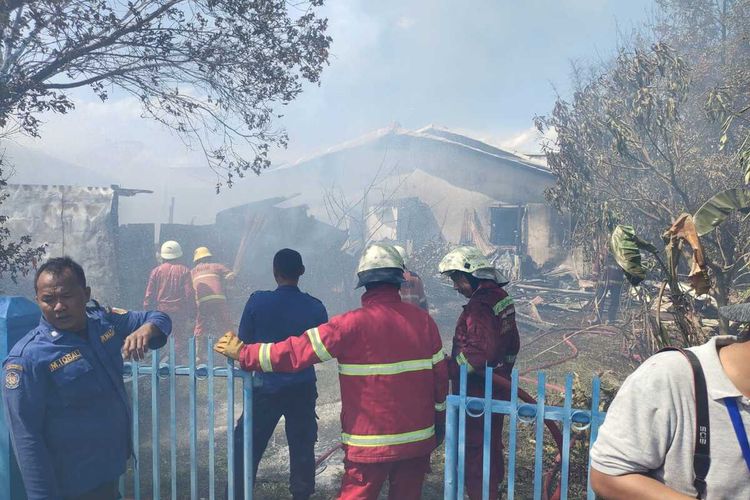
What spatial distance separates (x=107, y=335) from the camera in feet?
8.82

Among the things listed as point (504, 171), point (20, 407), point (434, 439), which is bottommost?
point (434, 439)

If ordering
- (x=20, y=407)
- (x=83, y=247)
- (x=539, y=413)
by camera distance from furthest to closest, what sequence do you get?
1. (x=83, y=247)
2. (x=539, y=413)
3. (x=20, y=407)

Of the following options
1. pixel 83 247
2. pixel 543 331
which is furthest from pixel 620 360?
pixel 83 247

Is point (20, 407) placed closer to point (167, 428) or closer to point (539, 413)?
point (539, 413)

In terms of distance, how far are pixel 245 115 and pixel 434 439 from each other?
12.5 feet

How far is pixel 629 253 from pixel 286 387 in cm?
250

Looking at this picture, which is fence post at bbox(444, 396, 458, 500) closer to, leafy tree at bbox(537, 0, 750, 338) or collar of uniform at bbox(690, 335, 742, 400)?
collar of uniform at bbox(690, 335, 742, 400)

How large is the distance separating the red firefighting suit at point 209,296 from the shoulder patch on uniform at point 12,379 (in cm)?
606

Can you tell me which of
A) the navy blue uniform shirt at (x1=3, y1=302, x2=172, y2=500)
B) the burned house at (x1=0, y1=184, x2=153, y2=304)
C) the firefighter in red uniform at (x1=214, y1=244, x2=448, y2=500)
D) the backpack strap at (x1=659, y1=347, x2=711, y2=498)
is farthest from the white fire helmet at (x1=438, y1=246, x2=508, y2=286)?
the burned house at (x1=0, y1=184, x2=153, y2=304)

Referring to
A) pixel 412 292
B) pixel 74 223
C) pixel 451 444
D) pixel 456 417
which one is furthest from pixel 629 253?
pixel 74 223

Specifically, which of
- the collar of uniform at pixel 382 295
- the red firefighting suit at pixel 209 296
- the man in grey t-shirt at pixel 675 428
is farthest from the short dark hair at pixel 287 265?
the red firefighting suit at pixel 209 296

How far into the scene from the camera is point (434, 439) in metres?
3.15

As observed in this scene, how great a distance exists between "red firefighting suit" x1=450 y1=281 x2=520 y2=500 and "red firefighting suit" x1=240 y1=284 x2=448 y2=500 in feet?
2.35

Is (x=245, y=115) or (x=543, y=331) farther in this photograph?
(x=543, y=331)
